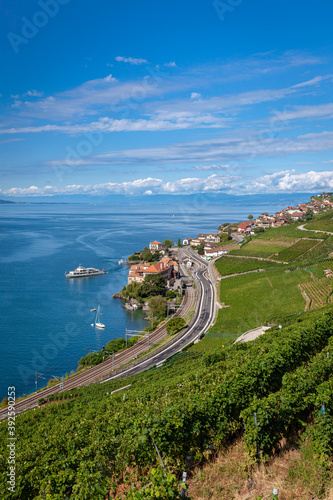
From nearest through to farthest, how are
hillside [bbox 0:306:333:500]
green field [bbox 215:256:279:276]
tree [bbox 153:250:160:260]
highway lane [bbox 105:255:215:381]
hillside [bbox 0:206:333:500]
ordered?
hillside [bbox 0:206:333:500] < hillside [bbox 0:306:333:500] < highway lane [bbox 105:255:215:381] < green field [bbox 215:256:279:276] < tree [bbox 153:250:160:260]

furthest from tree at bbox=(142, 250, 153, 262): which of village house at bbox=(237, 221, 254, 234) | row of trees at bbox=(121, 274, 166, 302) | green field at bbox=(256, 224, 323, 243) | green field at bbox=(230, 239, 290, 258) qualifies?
village house at bbox=(237, 221, 254, 234)

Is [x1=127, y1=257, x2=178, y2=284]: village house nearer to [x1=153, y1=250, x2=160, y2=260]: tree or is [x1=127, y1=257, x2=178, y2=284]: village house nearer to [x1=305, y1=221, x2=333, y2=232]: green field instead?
[x1=153, y1=250, x2=160, y2=260]: tree

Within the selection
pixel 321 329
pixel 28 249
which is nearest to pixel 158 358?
pixel 321 329

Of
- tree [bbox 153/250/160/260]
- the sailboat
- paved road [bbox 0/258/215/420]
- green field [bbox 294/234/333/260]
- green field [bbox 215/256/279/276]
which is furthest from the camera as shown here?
tree [bbox 153/250/160/260]

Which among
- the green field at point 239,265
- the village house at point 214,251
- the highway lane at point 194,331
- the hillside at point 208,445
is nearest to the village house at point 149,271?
the highway lane at point 194,331

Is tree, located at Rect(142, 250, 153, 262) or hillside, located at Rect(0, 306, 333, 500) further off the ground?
hillside, located at Rect(0, 306, 333, 500)

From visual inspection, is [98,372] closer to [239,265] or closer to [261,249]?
[239,265]

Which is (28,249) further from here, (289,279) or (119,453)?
(119,453)
